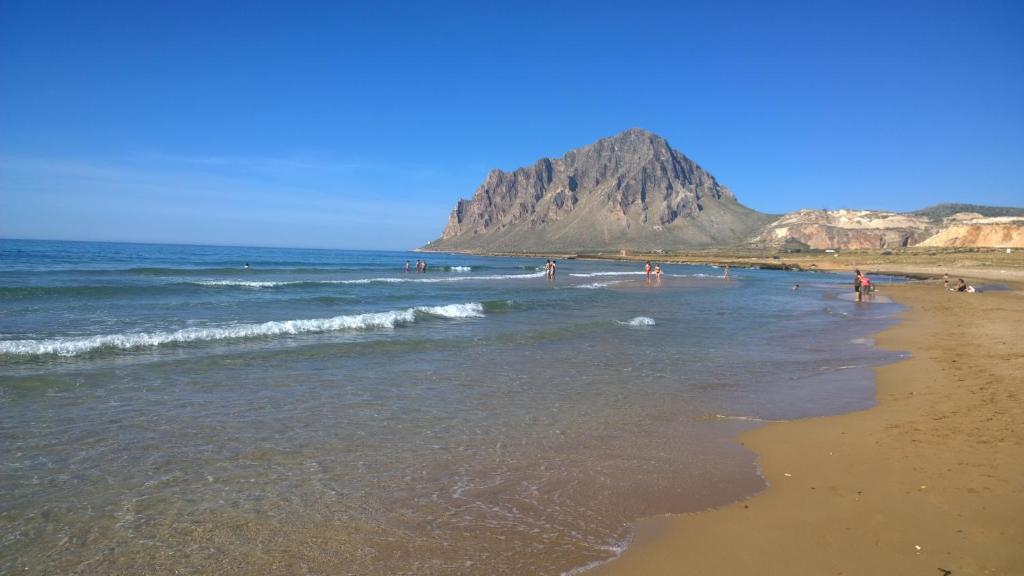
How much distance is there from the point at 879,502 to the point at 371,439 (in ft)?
19.2

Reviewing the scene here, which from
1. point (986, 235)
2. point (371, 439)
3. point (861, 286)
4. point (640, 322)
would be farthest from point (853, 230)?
point (371, 439)

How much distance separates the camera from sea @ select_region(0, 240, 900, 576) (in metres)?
4.80

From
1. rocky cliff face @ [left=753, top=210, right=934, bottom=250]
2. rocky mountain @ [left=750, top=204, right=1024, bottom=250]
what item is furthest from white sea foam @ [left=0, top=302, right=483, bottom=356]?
rocky cliff face @ [left=753, top=210, right=934, bottom=250]

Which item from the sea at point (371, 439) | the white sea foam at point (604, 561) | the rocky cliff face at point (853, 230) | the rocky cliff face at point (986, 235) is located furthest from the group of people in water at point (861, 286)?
the rocky cliff face at point (853, 230)

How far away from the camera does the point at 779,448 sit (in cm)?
749

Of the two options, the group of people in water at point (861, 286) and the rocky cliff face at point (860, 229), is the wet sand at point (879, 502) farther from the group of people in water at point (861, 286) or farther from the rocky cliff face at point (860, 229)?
the rocky cliff face at point (860, 229)

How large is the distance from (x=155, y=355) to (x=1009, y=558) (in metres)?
15.1

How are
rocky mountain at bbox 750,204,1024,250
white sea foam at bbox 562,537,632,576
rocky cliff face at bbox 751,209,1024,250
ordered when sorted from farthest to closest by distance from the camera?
rocky mountain at bbox 750,204,1024,250
rocky cliff face at bbox 751,209,1024,250
white sea foam at bbox 562,537,632,576

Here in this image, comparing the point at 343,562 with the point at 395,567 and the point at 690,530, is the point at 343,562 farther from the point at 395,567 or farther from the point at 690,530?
the point at 690,530

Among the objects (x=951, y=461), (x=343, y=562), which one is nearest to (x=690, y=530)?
(x=343, y=562)

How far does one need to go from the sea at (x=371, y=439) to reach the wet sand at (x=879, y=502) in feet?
1.33

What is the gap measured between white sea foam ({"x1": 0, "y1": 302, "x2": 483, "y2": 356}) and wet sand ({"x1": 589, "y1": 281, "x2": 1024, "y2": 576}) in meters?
14.0

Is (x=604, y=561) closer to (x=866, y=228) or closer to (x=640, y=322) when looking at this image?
(x=640, y=322)

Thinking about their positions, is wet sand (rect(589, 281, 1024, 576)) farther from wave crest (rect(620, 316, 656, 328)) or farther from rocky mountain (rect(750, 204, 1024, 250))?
rocky mountain (rect(750, 204, 1024, 250))
